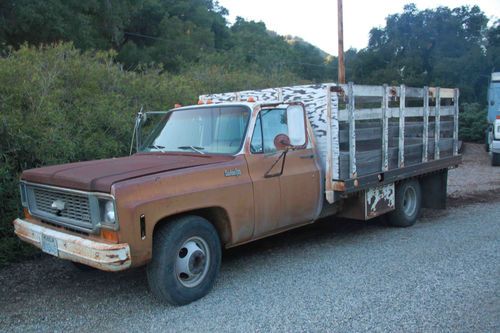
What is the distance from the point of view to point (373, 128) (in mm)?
6402

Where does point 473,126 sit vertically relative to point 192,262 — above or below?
below

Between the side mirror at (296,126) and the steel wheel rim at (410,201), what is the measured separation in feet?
9.14

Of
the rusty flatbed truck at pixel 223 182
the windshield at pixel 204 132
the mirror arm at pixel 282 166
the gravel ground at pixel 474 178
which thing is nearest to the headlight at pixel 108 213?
the rusty flatbed truck at pixel 223 182

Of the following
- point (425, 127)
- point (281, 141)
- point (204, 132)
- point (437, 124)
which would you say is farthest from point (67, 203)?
point (437, 124)

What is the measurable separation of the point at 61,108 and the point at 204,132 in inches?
158

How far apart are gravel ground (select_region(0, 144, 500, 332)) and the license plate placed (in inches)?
21.2

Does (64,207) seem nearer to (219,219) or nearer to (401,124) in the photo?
(219,219)

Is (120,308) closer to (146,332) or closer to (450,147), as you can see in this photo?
(146,332)

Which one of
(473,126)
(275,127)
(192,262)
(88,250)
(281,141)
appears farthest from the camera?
(473,126)

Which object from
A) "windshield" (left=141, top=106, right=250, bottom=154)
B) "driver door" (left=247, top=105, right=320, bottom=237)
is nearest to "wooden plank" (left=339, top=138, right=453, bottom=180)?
"driver door" (left=247, top=105, right=320, bottom=237)

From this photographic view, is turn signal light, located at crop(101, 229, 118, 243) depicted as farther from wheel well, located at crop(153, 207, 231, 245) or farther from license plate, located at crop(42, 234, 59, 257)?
wheel well, located at crop(153, 207, 231, 245)

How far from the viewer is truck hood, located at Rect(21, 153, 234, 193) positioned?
4004mm

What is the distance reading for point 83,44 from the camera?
1892cm

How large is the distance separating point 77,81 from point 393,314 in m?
7.64
